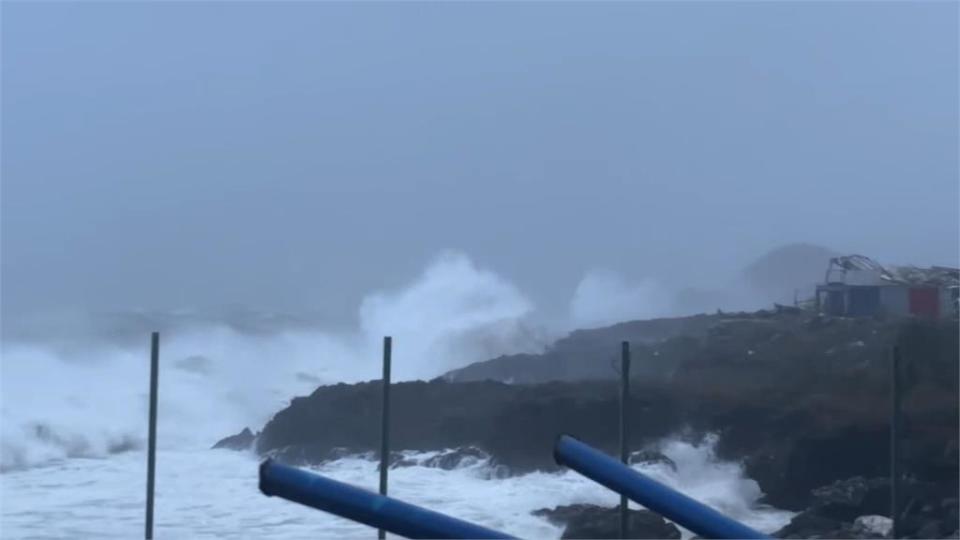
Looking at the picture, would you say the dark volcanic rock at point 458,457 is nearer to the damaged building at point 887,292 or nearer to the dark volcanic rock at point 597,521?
the dark volcanic rock at point 597,521

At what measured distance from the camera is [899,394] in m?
8.28

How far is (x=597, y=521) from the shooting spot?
8.16 m

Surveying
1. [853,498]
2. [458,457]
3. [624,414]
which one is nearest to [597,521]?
[624,414]

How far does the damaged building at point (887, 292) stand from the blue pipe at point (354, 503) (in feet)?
31.3

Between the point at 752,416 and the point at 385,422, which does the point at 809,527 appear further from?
the point at 385,422

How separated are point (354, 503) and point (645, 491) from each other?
652 mm

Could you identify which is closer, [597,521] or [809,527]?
[597,521]

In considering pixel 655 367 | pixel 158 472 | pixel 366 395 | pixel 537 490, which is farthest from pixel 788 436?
pixel 158 472

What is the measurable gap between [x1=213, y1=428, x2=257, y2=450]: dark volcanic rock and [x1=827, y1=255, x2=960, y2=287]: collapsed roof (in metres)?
6.00

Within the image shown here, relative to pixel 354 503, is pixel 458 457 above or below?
below

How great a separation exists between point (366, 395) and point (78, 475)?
1676mm

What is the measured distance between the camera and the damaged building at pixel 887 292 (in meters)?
12.3

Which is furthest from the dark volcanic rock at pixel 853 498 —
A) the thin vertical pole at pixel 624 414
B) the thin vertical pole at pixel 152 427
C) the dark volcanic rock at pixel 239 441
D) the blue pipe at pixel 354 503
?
the blue pipe at pixel 354 503

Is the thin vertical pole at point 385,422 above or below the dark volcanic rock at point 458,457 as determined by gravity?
above
